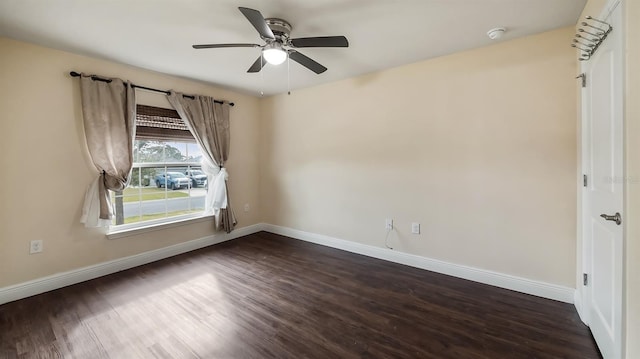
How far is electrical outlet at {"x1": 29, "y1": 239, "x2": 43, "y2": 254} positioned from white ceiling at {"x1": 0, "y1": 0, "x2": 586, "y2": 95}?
184 cm

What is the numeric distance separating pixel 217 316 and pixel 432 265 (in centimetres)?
226

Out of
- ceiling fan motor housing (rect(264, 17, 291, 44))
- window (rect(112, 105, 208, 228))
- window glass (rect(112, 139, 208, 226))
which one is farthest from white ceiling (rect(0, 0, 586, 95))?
window glass (rect(112, 139, 208, 226))

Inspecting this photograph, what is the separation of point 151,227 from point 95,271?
0.68m

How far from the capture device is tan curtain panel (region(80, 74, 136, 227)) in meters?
2.73

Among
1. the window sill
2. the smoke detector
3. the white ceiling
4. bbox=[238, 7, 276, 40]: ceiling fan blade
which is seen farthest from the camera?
the window sill

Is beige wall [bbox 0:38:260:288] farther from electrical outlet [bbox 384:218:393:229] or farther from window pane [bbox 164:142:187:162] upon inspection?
electrical outlet [bbox 384:218:393:229]

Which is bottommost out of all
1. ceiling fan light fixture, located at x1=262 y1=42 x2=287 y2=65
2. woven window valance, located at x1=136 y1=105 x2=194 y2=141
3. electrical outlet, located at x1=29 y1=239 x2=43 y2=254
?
electrical outlet, located at x1=29 y1=239 x2=43 y2=254

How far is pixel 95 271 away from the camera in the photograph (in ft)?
9.28

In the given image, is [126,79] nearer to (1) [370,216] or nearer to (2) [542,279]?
(1) [370,216]

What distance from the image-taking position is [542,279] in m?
2.35

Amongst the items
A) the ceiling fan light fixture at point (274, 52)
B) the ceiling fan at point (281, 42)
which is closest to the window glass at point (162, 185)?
the ceiling fan at point (281, 42)

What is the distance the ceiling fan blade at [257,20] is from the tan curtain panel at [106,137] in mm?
2139

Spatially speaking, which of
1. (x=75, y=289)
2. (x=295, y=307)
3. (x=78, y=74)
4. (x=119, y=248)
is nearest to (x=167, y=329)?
(x=295, y=307)

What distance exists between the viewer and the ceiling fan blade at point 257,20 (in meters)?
1.54
